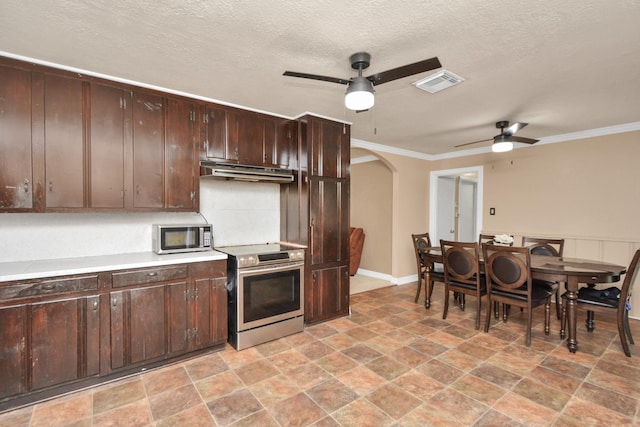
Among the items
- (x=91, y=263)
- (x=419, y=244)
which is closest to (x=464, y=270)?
(x=419, y=244)

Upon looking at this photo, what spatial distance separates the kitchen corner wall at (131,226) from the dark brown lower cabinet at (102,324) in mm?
649

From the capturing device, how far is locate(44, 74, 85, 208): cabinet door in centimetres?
245

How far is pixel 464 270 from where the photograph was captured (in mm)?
3689

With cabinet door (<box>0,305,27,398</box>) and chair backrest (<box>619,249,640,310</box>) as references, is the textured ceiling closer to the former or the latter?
chair backrest (<box>619,249,640,310</box>)

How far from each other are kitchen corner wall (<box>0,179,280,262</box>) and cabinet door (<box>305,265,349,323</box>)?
2.64 ft

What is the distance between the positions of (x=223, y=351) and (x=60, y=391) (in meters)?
1.22

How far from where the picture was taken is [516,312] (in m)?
4.19

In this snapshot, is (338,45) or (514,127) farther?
(514,127)

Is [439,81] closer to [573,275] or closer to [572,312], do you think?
[573,275]

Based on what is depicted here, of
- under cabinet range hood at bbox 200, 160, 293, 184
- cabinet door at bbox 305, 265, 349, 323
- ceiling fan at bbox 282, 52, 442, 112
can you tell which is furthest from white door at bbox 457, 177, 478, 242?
ceiling fan at bbox 282, 52, 442, 112

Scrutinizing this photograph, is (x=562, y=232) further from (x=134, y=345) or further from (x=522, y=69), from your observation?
(x=134, y=345)

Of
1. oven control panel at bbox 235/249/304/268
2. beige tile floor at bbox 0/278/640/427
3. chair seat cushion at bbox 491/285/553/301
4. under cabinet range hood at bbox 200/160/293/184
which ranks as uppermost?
under cabinet range hood at bbox 200/160/293/184

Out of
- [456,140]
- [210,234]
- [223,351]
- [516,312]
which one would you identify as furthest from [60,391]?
[456,140]

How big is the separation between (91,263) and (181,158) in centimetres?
118
